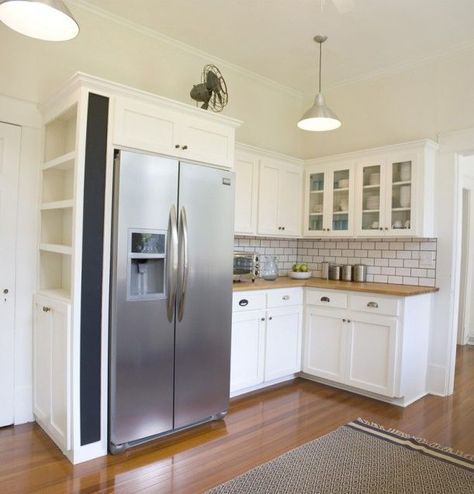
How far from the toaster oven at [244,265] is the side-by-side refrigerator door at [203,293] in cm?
72

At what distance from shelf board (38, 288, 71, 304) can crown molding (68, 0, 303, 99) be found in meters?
2.13

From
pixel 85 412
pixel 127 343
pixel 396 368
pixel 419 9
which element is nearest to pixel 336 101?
pixel 419 9

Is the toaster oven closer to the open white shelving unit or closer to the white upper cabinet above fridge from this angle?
the white upper cabinet above fridge

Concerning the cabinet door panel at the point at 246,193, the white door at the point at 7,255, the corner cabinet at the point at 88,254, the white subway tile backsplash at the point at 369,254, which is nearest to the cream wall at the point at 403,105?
the white subway tile backsplash at the point at 369,254

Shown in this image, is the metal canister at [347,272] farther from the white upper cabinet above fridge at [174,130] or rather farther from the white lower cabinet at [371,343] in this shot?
the white upper cabinet above fridge at [174,130]

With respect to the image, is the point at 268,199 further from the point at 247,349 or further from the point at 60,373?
the point at 60,373

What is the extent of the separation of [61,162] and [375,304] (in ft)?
8.70

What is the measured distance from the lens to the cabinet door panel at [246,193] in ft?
12.5

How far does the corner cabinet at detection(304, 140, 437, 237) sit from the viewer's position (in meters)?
3.65

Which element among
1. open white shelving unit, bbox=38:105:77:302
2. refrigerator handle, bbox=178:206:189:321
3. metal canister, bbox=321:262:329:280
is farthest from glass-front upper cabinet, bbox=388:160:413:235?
Result: open white shelving unit, bbox=38:105:77:302

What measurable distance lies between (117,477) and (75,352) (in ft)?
2.37

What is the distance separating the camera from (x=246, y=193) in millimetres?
3902

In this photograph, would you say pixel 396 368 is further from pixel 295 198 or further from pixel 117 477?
pixel 117 477

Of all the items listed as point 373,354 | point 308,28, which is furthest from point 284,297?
point 308,28
